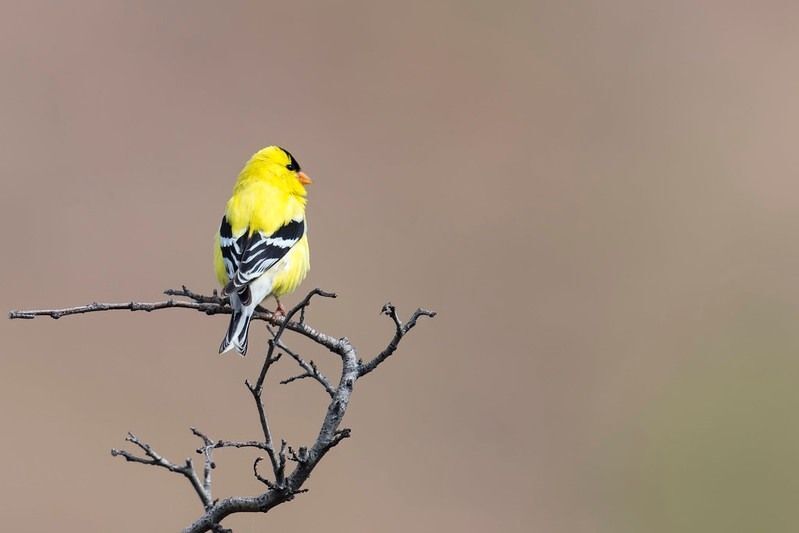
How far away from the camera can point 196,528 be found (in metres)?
1.55

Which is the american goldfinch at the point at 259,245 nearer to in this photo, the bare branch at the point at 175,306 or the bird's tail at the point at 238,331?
the bird's tail at the point at 238,331

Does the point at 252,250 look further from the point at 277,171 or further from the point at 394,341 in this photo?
the point at 394,341

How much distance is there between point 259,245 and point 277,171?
28.0 inches

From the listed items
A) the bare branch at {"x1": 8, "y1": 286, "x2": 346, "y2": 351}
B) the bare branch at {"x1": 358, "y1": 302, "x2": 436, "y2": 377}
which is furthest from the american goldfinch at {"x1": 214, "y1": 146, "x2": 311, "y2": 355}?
the bare branch at {"x1": 358, "y1": 302, "x2": 436, "y2": 377}

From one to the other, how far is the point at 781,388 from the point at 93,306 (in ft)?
25.7

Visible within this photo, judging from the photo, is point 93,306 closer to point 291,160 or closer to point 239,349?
point 239,349

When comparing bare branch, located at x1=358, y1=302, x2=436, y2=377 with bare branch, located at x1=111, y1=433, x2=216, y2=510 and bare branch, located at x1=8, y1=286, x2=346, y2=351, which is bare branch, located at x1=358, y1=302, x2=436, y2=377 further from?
bare branch, located at x1=111, y1=433, x2=216, y2=510

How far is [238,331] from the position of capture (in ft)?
9.94

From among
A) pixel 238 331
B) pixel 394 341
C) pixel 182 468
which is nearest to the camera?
pixel 182 468

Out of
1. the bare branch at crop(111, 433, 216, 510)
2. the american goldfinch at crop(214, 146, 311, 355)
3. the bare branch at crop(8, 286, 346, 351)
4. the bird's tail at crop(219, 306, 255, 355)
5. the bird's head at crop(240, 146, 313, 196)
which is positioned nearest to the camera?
the bare branch at crop(111, 433, 216, 510)

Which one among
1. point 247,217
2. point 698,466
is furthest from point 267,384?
point 247,217

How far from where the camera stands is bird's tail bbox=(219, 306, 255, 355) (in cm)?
300

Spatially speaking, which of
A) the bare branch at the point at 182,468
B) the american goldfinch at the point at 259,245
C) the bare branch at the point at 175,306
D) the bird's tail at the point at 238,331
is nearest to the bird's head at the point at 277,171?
the american goldfinch at the point at 259,245

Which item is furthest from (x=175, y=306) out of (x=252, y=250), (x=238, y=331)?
(x=252, y=250)
